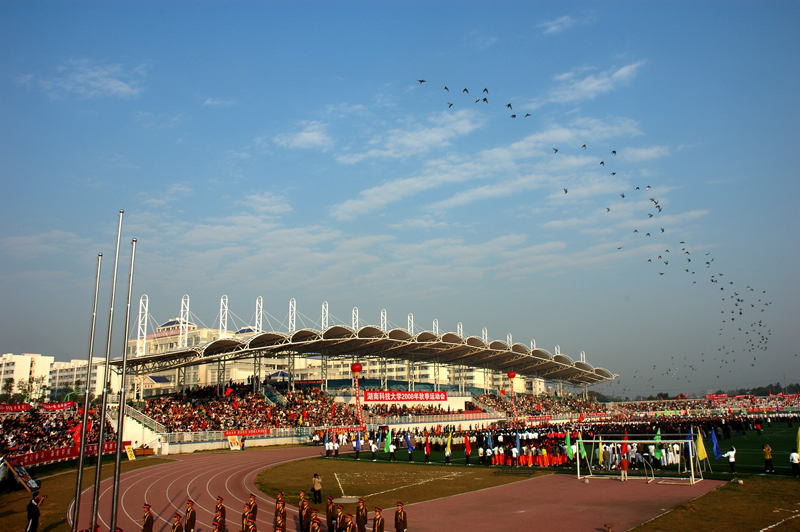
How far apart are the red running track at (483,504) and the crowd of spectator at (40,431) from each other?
7.37 m

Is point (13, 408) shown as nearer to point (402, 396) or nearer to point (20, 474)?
point (20, 474)

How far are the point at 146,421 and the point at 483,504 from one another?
89.5 ft

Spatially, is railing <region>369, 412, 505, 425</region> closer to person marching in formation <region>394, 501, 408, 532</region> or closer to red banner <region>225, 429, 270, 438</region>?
red banner <region>225, 429, 270, 438</region>

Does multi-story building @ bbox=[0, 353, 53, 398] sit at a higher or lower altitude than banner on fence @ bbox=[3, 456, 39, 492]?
higher

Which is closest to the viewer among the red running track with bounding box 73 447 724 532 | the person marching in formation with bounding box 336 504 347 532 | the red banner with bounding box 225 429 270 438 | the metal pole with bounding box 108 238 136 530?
the metal pole with bounding box 108 238 136 530

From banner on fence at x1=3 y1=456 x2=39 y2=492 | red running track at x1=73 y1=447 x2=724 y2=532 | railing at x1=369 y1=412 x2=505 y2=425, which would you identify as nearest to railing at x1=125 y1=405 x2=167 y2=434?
red running track at x1=73 y1=447 x2=724 y2=532

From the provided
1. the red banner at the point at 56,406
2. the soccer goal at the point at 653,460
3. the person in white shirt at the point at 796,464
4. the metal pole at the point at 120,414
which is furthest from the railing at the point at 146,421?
the person in white shirt at the point at 796,464

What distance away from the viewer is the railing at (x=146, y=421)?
37094 mm

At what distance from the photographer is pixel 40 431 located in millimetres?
34344

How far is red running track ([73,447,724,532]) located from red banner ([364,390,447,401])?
96.7 feet

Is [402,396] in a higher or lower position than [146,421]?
higher

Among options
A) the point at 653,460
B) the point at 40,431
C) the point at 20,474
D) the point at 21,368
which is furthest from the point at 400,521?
the point at 21,368

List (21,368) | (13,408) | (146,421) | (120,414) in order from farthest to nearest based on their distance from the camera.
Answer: (21,368) < (13,408) < (146,421) < (120,414)

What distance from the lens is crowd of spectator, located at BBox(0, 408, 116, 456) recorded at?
29891 mm
